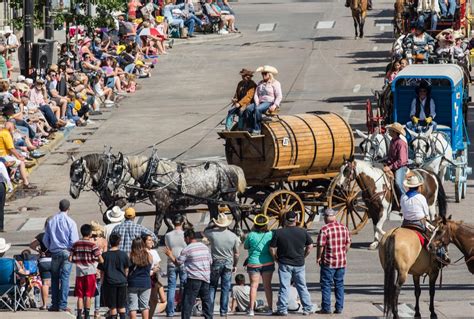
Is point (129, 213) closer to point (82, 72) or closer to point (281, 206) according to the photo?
point (281, 206)

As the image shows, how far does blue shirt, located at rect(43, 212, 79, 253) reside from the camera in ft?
87.2

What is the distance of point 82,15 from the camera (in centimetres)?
4991

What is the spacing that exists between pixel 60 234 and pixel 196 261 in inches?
121

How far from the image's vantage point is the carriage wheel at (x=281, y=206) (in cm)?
3161

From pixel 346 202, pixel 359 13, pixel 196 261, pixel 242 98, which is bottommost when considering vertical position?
pixel 359 13

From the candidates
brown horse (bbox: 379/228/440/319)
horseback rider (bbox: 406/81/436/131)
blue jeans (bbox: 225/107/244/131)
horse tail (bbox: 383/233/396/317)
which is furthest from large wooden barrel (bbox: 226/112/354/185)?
horse tail (bbox: 383/233/396/317)

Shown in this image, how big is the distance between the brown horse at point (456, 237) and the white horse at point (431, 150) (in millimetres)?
9244

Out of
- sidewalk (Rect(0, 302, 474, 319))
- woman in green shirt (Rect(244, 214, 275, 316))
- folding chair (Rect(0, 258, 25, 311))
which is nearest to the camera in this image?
sidewalk (Rect(0, 302, 474, 319))

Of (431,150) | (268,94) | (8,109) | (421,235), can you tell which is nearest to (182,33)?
(8,109)

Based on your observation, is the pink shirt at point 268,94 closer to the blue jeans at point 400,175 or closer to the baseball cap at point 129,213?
the blue jeans at point 400,175

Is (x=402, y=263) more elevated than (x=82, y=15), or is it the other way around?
(x=402, y=263)

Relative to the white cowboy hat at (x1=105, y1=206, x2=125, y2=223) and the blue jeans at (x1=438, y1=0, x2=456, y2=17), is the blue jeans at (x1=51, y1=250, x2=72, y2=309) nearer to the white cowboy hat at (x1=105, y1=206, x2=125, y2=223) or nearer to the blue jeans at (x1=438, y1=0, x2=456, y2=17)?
the white cowboy hat at (x1=105, y1=206, x2=125, y2=223)

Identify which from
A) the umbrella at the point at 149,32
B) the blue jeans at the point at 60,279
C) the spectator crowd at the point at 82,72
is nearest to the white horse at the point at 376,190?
the blue jeans at the point at 60,279

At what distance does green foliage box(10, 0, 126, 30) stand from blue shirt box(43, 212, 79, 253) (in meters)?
21.2
